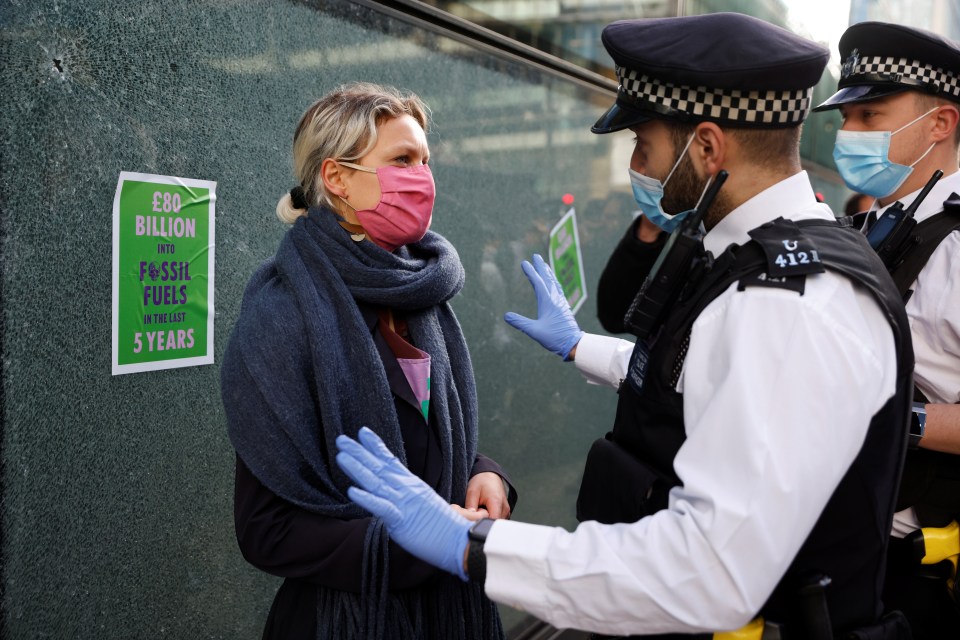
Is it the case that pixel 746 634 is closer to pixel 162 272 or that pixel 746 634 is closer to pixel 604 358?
pixel 604 358

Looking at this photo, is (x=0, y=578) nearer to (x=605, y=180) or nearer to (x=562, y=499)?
(x=562, y=499)

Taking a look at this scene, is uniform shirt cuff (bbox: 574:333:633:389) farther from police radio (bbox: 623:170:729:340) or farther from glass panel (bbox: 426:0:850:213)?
glass panel (bbox: 426:0:850:213)

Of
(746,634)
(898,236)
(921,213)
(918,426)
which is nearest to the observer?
(746,634)

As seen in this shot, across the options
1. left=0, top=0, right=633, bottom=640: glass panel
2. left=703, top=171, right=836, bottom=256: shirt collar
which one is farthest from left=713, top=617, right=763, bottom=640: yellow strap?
left=0, top=0, right=633, bottom=640: glass panel

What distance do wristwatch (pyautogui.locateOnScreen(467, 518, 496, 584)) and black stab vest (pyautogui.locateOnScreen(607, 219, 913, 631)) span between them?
36cm

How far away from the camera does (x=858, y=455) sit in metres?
1.32

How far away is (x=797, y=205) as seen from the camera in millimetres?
1492

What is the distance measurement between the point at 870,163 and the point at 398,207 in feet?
5.31

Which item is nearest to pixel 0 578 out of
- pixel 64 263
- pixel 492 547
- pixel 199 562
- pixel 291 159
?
pixel 199 562

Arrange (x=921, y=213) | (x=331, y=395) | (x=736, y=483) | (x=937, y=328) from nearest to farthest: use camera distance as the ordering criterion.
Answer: (x=736, y=483) < (x=331, y=395) < (x=937, y=328) < (x=921, y=213)

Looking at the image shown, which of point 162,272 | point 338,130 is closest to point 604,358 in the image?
point 338,130

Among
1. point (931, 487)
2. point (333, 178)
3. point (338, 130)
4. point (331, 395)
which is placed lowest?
point (931, 487)

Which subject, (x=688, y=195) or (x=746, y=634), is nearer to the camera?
(x=746, y=634)

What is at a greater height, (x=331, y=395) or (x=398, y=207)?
(x=398, y=207)
